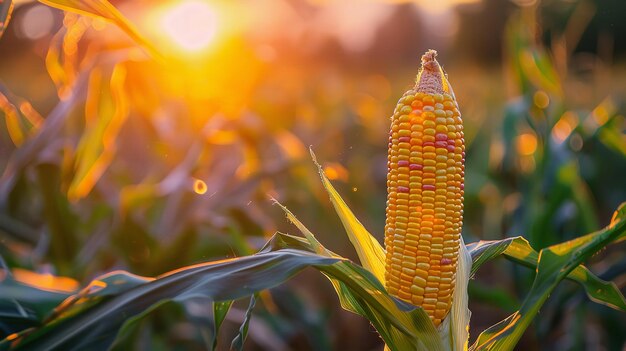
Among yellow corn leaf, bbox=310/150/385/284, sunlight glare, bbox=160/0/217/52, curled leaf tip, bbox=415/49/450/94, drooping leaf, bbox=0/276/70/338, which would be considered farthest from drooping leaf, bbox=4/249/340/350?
sunlight glare, bbox=160/0/217/52

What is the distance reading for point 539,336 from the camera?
3.07m

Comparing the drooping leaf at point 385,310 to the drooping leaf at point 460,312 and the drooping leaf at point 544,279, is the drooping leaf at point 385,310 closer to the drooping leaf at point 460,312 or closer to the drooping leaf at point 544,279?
the drooping leaf at point 460,312

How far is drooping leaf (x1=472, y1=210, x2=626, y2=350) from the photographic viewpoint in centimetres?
152

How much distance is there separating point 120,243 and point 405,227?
1854mm

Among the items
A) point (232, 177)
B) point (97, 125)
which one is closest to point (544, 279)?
point (97, 125)

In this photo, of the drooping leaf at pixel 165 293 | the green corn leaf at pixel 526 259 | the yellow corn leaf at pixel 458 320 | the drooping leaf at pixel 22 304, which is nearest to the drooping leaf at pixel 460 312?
the yellow corn leaf at pixel 458 320

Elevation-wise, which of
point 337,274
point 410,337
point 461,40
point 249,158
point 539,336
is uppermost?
point 461,40

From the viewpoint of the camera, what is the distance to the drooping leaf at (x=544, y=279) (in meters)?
1.52

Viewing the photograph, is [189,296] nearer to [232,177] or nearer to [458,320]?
[458,320]

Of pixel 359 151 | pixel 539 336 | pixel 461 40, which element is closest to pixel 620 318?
pixel 539 336

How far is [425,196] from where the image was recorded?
1.35 meters

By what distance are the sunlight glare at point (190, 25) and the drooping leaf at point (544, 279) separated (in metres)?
4.16

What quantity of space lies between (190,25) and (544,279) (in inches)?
179

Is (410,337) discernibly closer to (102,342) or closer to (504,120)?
(102,342)
